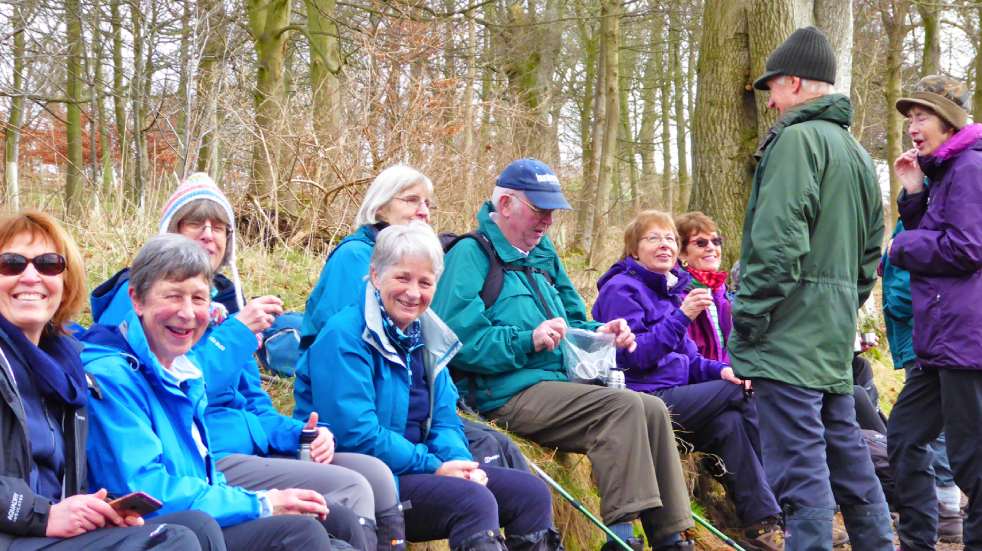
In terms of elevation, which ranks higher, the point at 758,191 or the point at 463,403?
the point at 758,191

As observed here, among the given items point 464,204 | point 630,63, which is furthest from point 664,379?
point 630,63

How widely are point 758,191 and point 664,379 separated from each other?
4.57 ft

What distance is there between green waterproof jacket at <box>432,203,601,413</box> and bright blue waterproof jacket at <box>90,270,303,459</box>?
44.7 inches

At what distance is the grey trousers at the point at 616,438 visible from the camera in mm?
4594

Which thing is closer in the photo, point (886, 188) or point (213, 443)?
point (213, 443)

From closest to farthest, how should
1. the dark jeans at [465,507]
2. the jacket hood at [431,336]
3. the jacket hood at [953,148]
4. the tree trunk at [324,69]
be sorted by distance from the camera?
the dark jeans at [465,507] → the jacket hood at [431,336] → the jacket hood at [953,148] → the tree trunk at [324,69]

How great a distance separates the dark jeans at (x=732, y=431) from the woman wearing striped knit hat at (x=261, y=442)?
2243mm

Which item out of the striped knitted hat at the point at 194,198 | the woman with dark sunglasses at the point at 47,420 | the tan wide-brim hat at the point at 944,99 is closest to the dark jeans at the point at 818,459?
the tan wide-brim hat at the point at 944,99

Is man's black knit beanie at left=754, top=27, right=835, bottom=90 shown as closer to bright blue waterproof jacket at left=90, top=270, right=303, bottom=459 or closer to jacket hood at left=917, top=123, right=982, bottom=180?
jacket hood at left=917, top=123, right=982, bottom=180

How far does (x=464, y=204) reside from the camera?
9445 millimetres

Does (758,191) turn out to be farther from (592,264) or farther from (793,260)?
(592,264)

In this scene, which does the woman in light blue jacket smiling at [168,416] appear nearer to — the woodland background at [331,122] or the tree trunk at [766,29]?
the woodland background at [331,122]

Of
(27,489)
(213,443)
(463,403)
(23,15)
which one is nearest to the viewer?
(27,489)

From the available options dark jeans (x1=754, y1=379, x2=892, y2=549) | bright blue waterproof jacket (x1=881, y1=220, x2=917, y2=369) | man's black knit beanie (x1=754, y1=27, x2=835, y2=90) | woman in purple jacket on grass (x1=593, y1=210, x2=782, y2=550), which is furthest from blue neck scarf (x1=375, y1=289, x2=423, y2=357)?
bright blue waterproof jacket (x1=881, y1=220, x2=917, y2=369)
